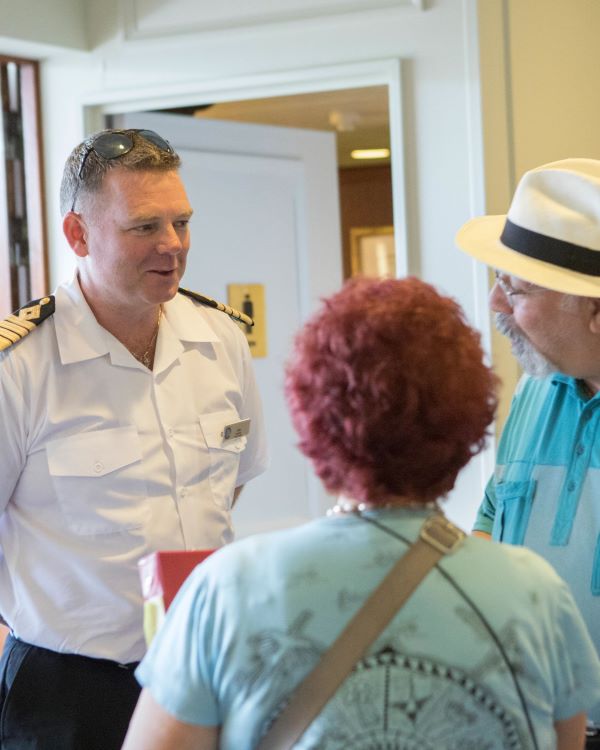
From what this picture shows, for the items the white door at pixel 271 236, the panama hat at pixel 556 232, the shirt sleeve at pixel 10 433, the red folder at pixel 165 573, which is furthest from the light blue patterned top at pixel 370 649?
the white door at pixel 271 236

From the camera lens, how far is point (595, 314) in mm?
1633

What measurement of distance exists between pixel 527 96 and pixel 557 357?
48.8 inches

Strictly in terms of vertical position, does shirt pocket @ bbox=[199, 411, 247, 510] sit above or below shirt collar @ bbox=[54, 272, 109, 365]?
below

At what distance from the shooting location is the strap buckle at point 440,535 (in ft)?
3.49

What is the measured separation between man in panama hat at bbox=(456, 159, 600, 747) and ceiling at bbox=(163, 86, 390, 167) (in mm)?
2532

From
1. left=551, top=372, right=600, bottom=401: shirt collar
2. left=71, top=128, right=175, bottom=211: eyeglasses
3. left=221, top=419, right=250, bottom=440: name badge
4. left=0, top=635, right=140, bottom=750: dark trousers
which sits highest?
left=71, top=128, right=175, bottom=211: eyeglasses

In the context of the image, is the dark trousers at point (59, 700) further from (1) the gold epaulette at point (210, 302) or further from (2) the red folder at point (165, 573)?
(1) the gold epaulette at point (210, 302)

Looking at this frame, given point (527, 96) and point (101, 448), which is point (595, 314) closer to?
point (101, 448)

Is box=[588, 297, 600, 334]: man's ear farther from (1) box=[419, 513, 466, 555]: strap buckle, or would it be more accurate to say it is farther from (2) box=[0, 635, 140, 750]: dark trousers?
(2) box=[0, 635, 140, 750]: dark trousers

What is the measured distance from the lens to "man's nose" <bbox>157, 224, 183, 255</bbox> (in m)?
1.87

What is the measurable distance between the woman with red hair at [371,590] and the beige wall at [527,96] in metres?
1.58

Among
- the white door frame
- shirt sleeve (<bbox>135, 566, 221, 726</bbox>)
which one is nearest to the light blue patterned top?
shirt sleeve (<bbox>135, 566, 221, 726</bbox>)

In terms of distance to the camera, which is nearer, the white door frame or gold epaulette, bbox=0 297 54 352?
gold epaulette, bbox=0 297 54 352

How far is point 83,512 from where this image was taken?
1772mm
